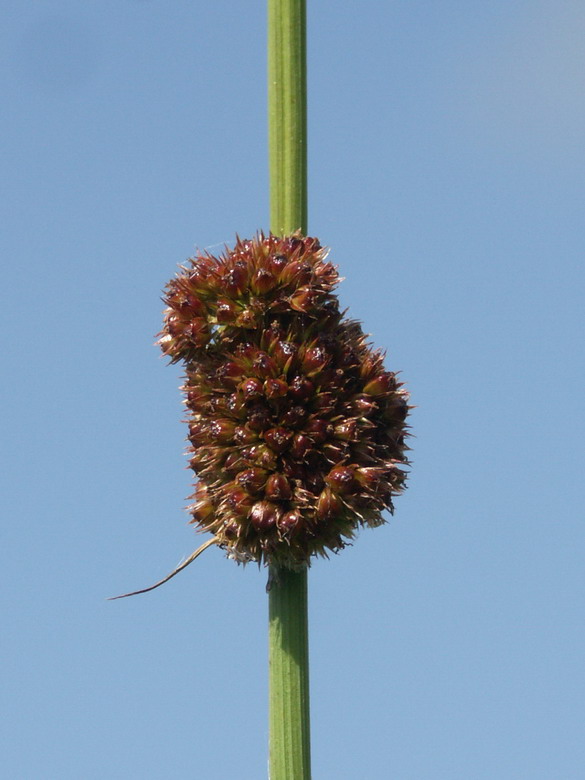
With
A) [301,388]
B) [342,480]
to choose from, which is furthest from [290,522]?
[301,388]

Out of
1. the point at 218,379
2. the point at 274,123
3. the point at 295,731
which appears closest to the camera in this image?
the point at 295,731

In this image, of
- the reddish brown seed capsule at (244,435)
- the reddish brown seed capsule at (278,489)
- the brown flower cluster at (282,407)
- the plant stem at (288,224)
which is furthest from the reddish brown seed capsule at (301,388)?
the plant stem at (288,224)

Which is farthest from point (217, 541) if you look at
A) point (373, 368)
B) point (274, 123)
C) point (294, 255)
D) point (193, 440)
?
point (274, 123)

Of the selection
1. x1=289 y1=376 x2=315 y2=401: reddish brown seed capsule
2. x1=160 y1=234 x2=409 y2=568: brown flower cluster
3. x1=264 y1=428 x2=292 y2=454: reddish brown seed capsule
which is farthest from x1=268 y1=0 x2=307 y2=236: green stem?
x1=264 y1=428 x2=292 y2=454: reddish brown seed capsule

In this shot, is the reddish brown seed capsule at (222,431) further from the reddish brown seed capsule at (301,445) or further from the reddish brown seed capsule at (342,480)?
the reddish brown seed capsule at (342,480)

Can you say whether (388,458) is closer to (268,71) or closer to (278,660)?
(278,660)

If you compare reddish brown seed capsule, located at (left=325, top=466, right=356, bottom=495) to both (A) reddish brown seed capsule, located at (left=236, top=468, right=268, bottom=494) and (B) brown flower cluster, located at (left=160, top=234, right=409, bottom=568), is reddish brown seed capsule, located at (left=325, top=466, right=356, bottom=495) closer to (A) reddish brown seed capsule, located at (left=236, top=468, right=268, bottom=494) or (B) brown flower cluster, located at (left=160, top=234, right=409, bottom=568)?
(B) brown flower cluster, located at (left=160, top=234, right=409, bottom=568)
